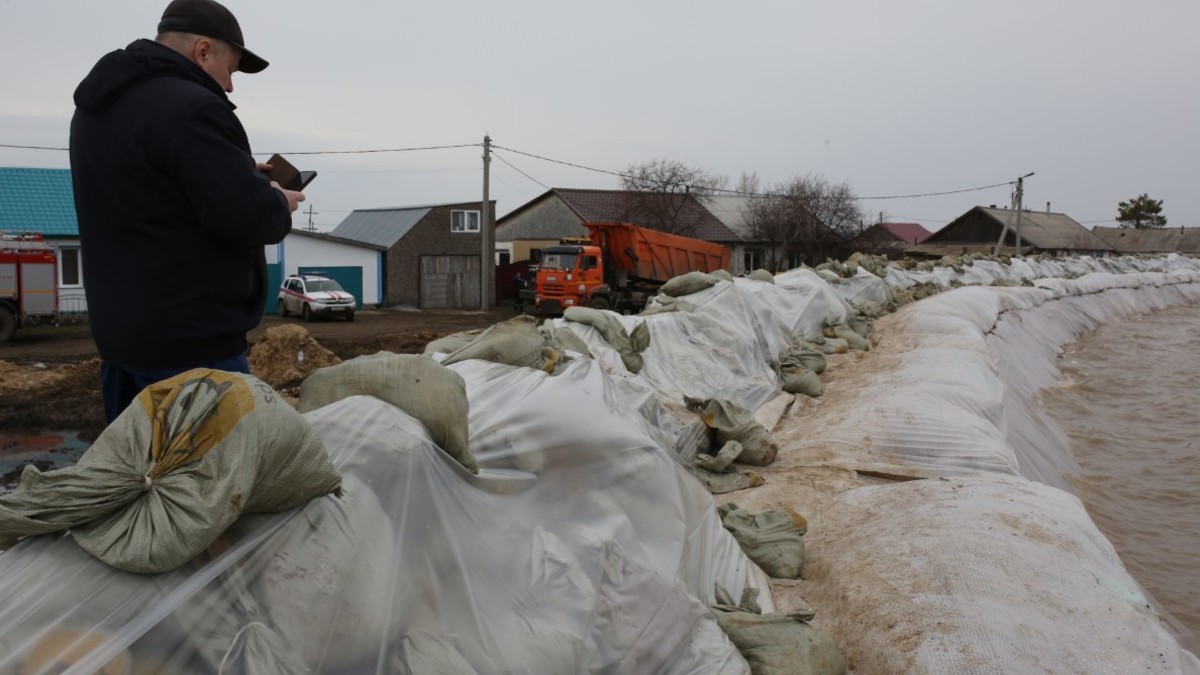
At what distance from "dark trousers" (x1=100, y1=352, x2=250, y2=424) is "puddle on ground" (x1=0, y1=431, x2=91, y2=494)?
16.0 ft

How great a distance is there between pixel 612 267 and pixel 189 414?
1851 centimetres

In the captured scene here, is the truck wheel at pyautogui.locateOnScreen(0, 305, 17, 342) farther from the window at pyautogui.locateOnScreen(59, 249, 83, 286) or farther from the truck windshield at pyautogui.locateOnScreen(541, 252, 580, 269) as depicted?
the truck windshield at pyautogui.locateOnScreen(541, 252, 580, 269)

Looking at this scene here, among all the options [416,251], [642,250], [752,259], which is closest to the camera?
[642,250]

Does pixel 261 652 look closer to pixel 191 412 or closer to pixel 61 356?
pixel 191 412

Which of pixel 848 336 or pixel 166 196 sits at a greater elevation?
pixel 166 196

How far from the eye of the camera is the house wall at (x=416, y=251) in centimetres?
2667

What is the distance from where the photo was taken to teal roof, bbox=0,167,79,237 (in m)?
20.7

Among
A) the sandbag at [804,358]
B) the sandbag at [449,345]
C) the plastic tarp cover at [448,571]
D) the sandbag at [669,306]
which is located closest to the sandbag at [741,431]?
the sandbag at [449,345]

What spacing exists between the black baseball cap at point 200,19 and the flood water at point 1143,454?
4.73 metres

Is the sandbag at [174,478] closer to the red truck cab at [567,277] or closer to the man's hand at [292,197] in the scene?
the man's hand at [292,197]

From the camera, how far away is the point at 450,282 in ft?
90.0

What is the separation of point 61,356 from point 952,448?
13207 millimetres

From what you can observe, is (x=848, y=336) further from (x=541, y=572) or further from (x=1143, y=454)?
(x=541, y=572)

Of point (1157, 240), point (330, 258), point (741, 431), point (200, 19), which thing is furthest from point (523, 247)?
point (1157, 240)
